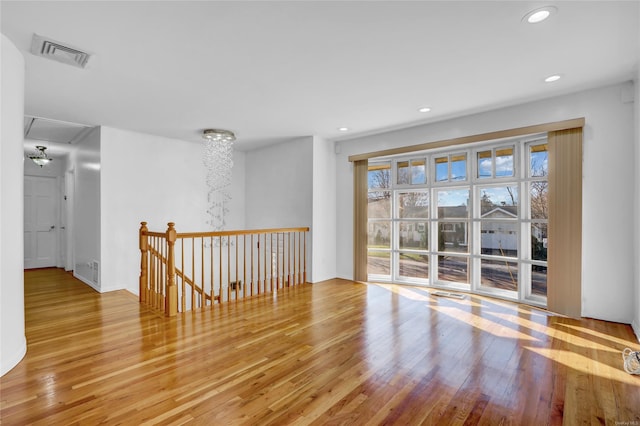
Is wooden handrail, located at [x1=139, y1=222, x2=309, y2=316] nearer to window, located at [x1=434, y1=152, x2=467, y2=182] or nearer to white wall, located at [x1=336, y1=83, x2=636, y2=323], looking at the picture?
window, located at [x1=434, y1=152, x2=467, y2=182]

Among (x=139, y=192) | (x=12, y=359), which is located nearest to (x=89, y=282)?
(x=139, y=192)

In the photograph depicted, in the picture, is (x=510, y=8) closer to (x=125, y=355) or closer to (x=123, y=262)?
(x=125, y=355)

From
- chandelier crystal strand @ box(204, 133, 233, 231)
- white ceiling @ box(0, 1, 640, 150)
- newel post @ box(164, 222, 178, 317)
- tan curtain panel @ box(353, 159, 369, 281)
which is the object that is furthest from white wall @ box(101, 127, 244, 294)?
tan curtain panel @ box(353, 159, 369, 281)

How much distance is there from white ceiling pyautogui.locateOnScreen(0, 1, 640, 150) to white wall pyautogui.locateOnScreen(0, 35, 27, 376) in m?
0.28

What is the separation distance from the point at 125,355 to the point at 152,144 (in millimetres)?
3858

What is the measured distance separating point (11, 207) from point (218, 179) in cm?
400

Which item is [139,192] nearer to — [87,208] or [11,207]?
[87,208]

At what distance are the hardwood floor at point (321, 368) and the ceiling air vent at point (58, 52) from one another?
2.52 m

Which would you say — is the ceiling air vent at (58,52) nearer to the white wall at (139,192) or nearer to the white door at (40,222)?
the white wall at (139,192)

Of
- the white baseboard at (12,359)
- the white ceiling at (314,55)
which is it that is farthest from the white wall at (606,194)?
the white baseboard at (12,359)

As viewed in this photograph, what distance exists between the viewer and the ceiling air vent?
7.79ft

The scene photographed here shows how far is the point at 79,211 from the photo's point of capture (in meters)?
5.63

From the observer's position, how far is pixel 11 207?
2.38 m

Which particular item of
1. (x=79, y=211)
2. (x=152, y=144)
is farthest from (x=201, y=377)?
(x=79, y=211)
